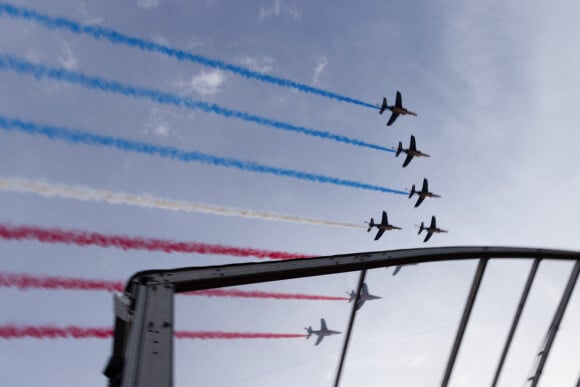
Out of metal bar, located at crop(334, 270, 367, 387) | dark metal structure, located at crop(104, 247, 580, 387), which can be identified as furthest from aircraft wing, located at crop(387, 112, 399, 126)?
metal bar, located at crop(334, 270, 367, 387)

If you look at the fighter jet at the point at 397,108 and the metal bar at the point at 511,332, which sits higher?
the fighter jet at the point at 397,108

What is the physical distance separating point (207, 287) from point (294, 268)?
1.39 m

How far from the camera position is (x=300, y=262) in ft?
24.5

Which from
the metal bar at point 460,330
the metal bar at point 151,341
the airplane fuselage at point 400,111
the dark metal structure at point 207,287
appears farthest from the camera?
the airplane fuselage at point 400,111

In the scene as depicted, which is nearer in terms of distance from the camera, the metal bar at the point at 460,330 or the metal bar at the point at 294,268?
the metal bar at the point at 294,268

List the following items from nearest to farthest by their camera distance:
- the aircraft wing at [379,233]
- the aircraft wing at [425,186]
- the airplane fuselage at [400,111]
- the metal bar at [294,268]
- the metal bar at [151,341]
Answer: the metal bar at [151,341]
the metal bar at [294,268]
the airplane fuselage at [400,111]
the aircraft wing at [379,233]
the aircraft wing at [425,186]

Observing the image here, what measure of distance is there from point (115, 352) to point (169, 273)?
1.46 meters

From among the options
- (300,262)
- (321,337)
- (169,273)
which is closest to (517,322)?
(300,262)

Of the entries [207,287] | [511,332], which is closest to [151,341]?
[207,287]

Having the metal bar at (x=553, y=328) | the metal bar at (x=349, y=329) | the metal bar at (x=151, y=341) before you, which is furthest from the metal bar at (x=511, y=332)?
the metal bar at (x=151, y=341)

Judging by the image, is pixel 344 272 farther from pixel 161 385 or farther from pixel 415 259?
pixel 161 385

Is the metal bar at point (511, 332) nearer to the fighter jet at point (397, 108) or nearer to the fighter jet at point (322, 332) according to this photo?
the fighter jet at point (397, 108)

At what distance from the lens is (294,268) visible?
285 inches

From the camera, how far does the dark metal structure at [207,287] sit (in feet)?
16.1
